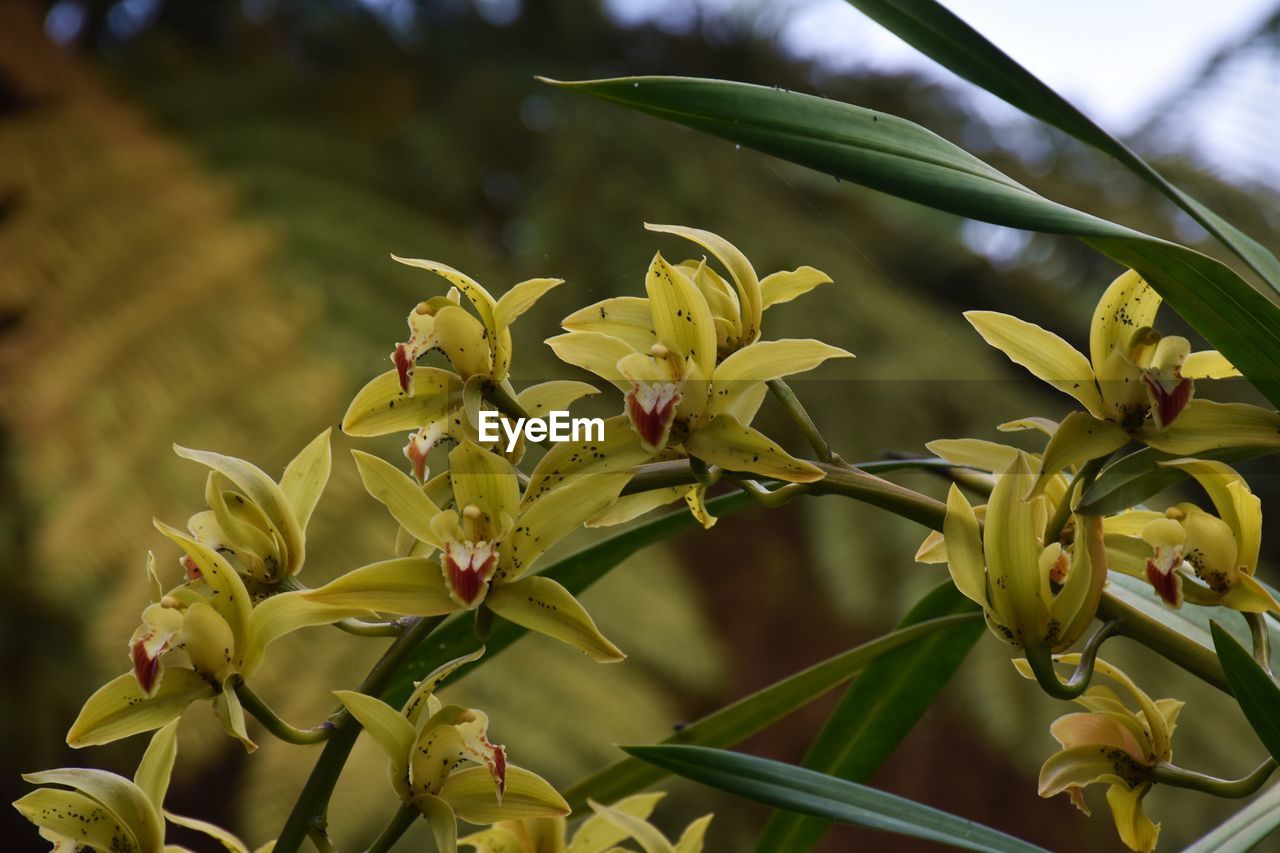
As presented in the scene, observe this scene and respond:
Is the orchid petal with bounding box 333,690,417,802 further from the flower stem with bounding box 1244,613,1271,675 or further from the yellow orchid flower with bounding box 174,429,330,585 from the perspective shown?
the flower stem with bounding box 1244,613,1271,675

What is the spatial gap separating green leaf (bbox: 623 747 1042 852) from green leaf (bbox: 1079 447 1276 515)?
11cm

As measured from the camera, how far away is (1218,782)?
359 millimetres

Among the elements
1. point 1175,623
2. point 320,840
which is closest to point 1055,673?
point 1175,623

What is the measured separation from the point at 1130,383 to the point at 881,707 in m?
0.22

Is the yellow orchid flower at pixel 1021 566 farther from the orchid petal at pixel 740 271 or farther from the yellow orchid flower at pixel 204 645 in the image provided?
the yellow orchid flower at pixel 204 645

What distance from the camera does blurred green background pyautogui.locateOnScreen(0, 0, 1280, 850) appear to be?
1.60 metres

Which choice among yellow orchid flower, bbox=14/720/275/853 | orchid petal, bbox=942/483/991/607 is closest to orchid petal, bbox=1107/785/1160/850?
orchid petal, bbox=942/483/991/607

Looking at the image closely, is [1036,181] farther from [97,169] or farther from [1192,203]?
[1192,203]

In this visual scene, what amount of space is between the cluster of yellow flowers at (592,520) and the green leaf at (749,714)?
0.24ft

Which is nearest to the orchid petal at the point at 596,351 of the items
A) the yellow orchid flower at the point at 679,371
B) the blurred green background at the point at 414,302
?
the yellow orchid flower at the point at 679,371

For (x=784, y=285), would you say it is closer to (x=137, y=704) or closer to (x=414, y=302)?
(x=137, y=704)

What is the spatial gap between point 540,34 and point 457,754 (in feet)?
6.96

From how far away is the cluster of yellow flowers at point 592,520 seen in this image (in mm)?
346

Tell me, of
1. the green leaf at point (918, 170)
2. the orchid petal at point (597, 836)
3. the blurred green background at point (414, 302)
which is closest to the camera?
the green leaf at point (918, 170)
